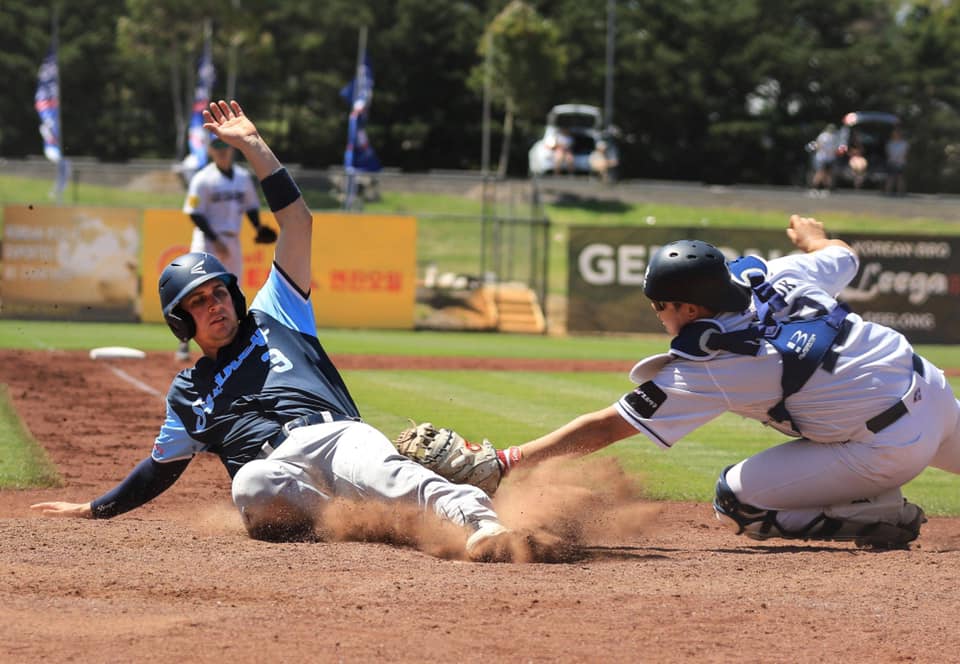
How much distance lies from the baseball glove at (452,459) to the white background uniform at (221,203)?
9.06 metres

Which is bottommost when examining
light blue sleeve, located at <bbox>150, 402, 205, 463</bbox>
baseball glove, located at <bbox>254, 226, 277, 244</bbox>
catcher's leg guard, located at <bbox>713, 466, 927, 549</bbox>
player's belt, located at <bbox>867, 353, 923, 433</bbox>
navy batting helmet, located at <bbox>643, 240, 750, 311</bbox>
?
catcher's leg guard, located at <bbox>713, 466, 927, 549</bbox>

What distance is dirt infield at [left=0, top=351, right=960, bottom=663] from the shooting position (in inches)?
162

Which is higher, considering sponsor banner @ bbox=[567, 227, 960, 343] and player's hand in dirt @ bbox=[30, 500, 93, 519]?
player's hand in dirt @ bbox=[30, 500, 93, 519]

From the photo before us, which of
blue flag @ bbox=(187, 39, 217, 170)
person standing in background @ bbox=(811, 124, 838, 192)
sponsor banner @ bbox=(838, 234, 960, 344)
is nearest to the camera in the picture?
sponsor banner @ bbox=(838, 234, 960, 344)

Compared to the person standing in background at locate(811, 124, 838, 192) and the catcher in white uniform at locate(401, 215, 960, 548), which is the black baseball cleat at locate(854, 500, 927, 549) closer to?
the catcher in white uniform at locate(401, 215, 960, 548)

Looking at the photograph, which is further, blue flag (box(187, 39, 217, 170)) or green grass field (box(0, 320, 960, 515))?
blue flag (box(187, 39, 217, 170))

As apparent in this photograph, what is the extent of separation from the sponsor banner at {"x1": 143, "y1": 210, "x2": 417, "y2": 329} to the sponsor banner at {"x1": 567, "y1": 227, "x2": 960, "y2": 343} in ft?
9.69

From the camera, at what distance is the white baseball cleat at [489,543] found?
210 inches

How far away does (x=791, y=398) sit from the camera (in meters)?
5.73

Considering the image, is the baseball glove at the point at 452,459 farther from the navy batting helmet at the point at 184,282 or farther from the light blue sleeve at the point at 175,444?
the navy batting helmet at the point at 184,282

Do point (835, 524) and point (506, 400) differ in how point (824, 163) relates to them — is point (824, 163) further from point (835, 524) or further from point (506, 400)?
point (835, 524)

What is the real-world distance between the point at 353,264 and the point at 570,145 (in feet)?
65.6

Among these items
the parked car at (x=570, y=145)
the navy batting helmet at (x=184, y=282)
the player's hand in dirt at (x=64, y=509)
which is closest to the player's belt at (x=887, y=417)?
the navy batting helmet at (x=184, y=282)

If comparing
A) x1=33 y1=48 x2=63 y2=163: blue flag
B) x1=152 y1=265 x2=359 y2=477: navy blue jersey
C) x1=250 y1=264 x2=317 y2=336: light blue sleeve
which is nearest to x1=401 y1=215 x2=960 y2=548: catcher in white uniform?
x1=152 y1=265 x2=359 y2=477: navy blue jersey
